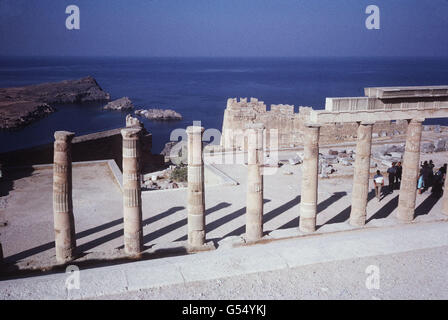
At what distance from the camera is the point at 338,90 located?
108 meters

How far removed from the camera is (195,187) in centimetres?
883

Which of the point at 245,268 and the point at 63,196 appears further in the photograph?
the point at 63,196

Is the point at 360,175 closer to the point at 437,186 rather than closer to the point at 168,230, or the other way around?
the point at 437,186

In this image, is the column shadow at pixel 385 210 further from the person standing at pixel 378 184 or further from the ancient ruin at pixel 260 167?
the ancient ruin at pixel 260 167

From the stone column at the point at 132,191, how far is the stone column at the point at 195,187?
105 centimetres

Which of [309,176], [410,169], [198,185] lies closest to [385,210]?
[410,169]

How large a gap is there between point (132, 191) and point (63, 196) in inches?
53.0

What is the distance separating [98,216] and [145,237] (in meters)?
2.20

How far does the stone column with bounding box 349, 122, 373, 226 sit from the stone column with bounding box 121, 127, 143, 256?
4.98 meters

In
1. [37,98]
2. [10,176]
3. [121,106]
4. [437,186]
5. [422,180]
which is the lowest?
[10,176]

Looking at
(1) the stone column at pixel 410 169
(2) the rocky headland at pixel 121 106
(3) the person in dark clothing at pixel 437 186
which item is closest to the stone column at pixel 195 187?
(1) the stone column at pixel 410 169

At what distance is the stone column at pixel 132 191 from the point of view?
27.4 ft

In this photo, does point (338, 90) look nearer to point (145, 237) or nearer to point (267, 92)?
point (267, 92)
